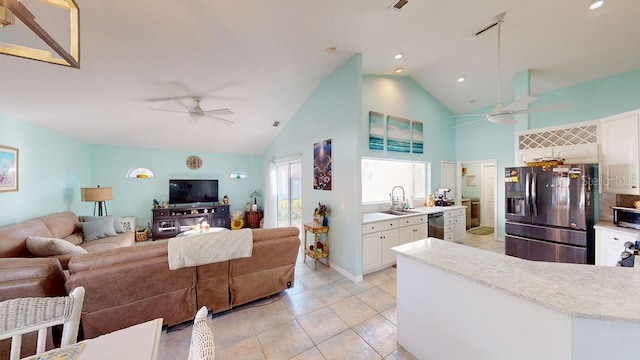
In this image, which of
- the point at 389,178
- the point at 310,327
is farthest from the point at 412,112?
the point at 310,327

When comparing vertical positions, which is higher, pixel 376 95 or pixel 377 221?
pixel 376 95

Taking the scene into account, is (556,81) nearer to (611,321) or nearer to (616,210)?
(616,210)

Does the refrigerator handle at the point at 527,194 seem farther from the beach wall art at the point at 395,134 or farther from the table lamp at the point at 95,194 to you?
the table lamp at the point at 95,194

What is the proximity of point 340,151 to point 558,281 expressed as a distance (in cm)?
270

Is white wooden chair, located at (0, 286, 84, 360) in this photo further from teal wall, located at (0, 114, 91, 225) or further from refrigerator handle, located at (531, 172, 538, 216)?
refrigerator handle, located at (531, 172, 538, 216)

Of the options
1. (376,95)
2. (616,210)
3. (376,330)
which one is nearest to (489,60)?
(376,95)

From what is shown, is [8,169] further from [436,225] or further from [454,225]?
[454,225]

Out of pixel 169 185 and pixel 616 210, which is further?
pixel 169 185

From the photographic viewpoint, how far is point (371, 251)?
3.41 meters

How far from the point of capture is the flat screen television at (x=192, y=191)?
5.94 m

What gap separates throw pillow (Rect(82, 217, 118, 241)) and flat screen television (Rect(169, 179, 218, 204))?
183 cm

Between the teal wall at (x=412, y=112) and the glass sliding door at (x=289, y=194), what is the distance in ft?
5.95

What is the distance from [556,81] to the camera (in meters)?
4.07

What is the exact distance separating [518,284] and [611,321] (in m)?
0.32
